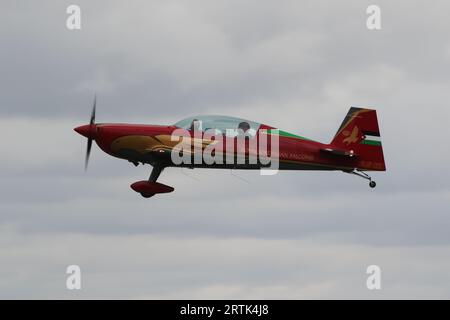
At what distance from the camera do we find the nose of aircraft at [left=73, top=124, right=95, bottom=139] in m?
30.2

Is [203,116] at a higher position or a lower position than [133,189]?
higher

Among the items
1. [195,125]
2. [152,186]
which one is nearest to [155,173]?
[152,186]

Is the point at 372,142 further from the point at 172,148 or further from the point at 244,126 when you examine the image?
the point at 172,148

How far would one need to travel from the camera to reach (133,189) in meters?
29.6

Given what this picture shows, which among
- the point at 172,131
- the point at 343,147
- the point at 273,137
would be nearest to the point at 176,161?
the point at 172,131

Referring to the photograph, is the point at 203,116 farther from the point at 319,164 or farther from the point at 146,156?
the point at 319,164

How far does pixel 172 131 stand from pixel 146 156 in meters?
1.22

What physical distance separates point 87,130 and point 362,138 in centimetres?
942

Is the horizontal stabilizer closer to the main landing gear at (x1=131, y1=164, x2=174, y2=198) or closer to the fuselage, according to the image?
the fuselage

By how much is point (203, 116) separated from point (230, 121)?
0.95m

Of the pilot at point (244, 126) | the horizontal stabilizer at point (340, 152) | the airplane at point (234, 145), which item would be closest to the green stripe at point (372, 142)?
the airplane at point (234, 145)

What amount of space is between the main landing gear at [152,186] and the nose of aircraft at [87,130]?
235 centimetres

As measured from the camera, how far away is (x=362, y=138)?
29750mm

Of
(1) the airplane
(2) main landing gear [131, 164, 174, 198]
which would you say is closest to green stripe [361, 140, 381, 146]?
(1) the airplane
